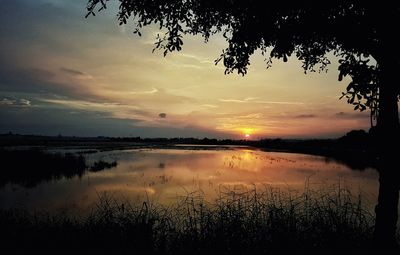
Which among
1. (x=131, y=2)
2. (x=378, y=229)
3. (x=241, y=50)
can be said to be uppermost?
(x=131, y=2)

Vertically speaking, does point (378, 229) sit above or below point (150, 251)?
above

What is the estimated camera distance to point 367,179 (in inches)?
1163

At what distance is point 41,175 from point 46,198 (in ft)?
35.3

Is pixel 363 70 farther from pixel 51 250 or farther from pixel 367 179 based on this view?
pixel 367 179

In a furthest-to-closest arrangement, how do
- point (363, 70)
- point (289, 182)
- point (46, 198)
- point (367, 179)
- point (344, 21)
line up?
point (367, 179)
point (289, 182)
point (46, 198)
point (344, 21)
point (363, 70)

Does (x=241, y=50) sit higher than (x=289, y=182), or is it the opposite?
(x=241, y=50)

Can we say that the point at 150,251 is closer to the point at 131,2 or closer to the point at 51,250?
the point at 51,250

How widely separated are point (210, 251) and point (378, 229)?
3864 mm

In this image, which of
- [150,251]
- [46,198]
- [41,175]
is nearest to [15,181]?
[41,175]

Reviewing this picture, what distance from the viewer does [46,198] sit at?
70.0 feet

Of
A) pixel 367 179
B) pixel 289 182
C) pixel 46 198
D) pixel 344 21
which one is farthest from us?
pixel 367 179

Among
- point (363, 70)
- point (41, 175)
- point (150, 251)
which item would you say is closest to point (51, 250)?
point (150, 251)

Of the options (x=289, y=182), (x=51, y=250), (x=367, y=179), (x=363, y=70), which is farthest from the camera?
(x=367, y=179)

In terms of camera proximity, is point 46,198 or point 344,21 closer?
point 344,21
